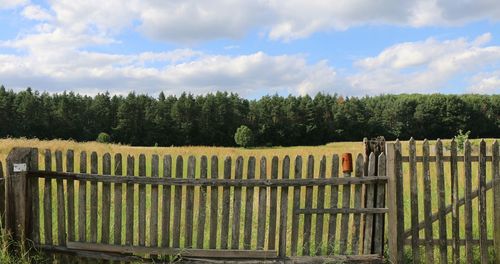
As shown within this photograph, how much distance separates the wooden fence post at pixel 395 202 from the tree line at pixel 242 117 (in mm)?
79684

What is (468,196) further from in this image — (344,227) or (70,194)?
(70,194)

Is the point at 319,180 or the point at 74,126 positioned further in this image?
the point at 74,126

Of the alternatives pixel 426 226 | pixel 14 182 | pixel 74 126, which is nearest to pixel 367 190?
pixel 426 226

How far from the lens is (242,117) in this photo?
93812 millimetres

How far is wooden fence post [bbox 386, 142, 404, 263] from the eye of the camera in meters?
5.98

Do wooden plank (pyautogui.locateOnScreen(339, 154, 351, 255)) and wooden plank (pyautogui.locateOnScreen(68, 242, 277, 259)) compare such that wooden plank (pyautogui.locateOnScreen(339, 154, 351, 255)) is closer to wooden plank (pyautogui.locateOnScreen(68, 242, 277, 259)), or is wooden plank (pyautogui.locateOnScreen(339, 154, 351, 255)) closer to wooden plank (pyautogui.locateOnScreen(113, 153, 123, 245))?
wooden plank (pyautogui.locateOnScreen(68, 242, 277, 259))

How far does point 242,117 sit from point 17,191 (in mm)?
87820

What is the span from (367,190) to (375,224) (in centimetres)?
47

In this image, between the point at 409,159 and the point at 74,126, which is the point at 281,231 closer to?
the point at 409,159

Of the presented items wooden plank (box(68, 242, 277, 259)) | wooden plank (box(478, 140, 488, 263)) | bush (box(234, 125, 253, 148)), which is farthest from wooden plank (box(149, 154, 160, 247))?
bush (box(234, 125, 253, 148))

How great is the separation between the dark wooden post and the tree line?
262 ft

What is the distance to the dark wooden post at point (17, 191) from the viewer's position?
6.07 m

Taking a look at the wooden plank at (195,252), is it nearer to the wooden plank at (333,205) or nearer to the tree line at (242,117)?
the wooden plank at (333,205)

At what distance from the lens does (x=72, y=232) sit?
6188 millimetres
